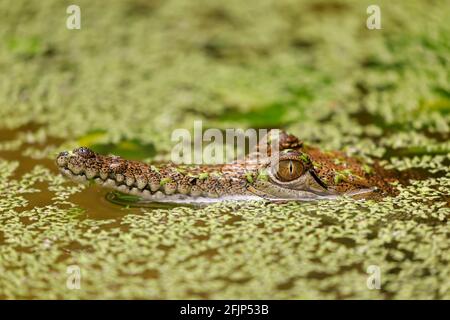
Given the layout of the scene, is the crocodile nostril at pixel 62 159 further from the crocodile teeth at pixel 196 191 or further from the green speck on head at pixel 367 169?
the green speck on head at pixel 367 169

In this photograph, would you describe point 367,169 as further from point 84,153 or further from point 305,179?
point 84,153

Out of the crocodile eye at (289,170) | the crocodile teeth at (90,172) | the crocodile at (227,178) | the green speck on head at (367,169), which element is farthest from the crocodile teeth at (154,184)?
the green speck on head at (367,169)

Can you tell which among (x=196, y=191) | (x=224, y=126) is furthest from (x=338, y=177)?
(x=224, y=126)

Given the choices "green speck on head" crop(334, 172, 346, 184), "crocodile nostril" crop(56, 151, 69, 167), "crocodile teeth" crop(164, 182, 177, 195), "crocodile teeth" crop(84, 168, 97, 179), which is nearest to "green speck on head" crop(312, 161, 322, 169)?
"green speck on head" crop(334, 172, 346, 184)

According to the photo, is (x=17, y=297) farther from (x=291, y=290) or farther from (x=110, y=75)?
(x=110, y=75)

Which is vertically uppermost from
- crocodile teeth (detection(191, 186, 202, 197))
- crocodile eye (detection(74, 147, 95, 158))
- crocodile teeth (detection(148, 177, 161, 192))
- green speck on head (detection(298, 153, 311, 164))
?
crocodile eye (detection(74, 147, 95, 158))

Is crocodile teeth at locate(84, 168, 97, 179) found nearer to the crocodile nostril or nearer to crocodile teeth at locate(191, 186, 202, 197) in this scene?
the crocodile nostril
